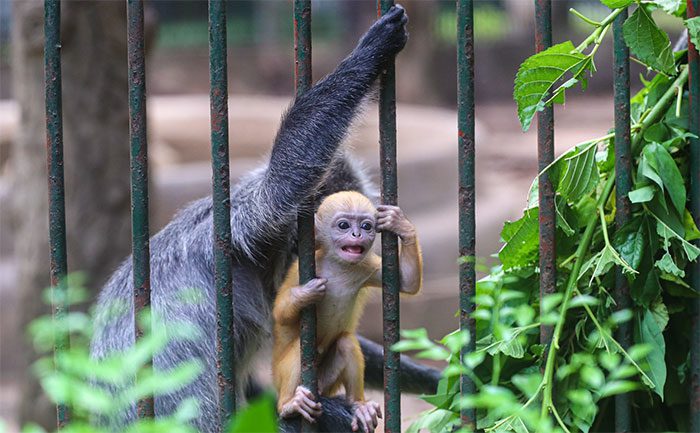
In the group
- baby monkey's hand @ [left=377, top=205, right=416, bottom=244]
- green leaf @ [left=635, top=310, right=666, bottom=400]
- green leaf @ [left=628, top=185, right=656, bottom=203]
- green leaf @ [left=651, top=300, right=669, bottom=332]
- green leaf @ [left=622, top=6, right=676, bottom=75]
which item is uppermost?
green leaf @ [left=622, top=6, right=676, bottom=75]

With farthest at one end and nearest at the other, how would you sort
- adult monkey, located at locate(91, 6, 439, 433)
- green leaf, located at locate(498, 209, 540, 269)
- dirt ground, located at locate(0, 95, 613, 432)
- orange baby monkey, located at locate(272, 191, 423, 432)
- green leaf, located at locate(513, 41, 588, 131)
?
dirt ground, located at locate(0, 95, 613, 432) → orange baby monkey, located at locate(272, 191, 423, 432) → adult monkey, located at locate(91, 6, 439, 433) → green leaf, located at locate(498, 209, 540, 269) → green leaf, located at locate(513, 41, 588, 131)

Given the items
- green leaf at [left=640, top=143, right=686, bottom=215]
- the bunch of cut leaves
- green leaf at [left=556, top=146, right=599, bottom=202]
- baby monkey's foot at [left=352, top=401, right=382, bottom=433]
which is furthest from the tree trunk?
green leaf at [left=640, top=143, right=686, bottom=215]

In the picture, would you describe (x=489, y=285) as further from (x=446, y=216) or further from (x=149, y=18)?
(x=446, y=216)

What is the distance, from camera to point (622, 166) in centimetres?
262

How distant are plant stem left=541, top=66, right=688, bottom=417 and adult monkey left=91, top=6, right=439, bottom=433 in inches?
27.4

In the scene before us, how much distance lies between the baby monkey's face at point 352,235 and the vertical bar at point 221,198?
0.73 m

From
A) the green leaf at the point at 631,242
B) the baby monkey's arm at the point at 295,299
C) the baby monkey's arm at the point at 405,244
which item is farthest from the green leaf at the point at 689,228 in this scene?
the baby monkey's arm at the point at 295,299

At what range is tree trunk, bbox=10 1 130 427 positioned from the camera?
21.0 ft

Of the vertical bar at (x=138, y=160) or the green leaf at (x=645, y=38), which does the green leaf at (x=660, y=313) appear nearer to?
the green leaf at (x=645, y=38)

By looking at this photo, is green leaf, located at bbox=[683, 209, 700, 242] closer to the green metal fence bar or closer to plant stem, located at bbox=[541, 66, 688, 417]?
plant stem, located at bbox=[541, 66, 688, 417]

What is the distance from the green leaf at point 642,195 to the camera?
2578 millimetres

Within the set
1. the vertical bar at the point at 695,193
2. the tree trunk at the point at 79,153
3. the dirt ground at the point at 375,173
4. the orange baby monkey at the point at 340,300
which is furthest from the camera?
the dirt ground at the point at 375,173

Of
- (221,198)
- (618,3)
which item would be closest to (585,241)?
(618,3)

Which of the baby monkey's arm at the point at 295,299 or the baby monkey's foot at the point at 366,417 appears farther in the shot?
the baby monkey's foot at the point at 366,417
